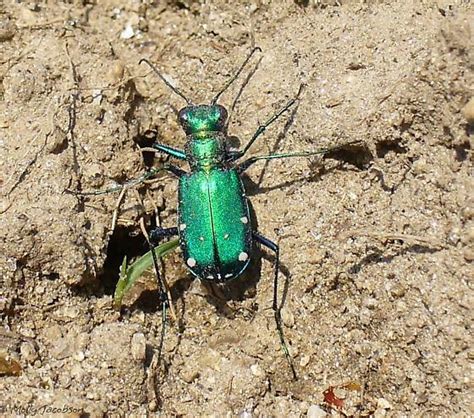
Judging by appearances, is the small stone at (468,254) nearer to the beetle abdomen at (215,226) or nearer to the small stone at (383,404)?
the small stone at (383,404)

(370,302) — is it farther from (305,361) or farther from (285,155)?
(285,155)

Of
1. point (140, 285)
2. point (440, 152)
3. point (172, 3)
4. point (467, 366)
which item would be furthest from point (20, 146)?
point (467, 366)

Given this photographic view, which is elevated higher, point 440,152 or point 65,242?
point 440,152

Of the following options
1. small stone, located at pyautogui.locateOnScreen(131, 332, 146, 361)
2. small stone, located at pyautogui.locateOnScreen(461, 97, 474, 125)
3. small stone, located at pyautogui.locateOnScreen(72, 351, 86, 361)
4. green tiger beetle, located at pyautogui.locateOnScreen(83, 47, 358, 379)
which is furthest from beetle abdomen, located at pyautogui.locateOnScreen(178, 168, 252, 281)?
small stone, located at pyautogui.locateOnScreen(461, 97, 474, 125)

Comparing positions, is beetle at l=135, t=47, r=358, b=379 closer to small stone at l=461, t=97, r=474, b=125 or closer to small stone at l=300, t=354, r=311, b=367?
small stone at l=300, t=354, r=311, b=367

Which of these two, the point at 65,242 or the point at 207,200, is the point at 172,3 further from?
the point at 65,242
